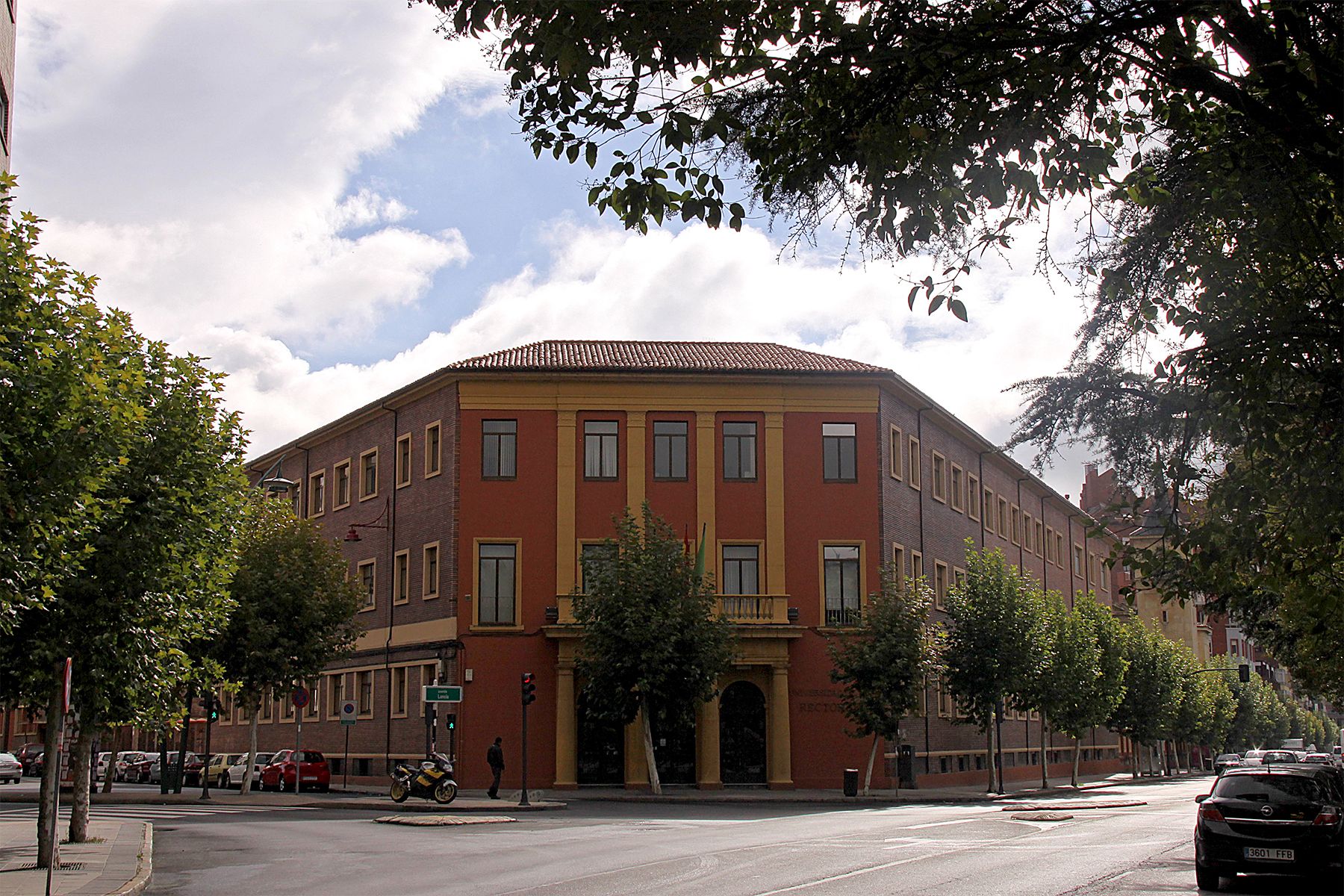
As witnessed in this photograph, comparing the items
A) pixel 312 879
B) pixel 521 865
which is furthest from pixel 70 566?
pixel 521 865

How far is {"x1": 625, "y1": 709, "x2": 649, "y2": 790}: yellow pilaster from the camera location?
1593 inches

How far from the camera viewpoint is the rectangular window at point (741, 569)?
4244cm

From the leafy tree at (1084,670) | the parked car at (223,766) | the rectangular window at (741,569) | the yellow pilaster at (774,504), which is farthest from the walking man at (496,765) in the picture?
the leafy tree at (1084,670)

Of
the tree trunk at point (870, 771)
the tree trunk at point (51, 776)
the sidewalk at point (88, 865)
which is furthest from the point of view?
the tree trunk at point (870, 771)

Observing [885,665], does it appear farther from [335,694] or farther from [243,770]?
[243,770]

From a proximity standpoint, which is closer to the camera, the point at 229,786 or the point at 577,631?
the point at 577,631

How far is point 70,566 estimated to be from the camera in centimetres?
1591

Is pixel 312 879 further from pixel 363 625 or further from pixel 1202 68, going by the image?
pixel 363 625

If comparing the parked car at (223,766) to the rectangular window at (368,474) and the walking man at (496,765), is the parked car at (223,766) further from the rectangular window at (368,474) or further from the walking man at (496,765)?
the walking man at (496,765)

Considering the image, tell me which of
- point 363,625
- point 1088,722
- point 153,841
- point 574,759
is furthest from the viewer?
point 1088,722

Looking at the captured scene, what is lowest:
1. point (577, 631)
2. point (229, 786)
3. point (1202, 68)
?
point (229, 786)

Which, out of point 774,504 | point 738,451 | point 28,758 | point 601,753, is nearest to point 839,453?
point 774,504

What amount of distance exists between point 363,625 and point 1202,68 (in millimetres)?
41880

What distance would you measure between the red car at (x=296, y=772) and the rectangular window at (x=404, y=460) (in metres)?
9.18
